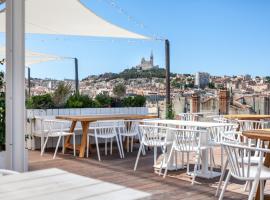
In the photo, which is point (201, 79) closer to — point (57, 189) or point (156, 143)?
point (156, 143)

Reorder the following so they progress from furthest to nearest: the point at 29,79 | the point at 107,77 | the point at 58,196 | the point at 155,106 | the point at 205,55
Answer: the point at 205,55 → the point at 29,79 → the point at 107,77 → the point at 155,106 → the point at 58,196

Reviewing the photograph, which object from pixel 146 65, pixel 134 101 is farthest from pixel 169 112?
pixel 146 65

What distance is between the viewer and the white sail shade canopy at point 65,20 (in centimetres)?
682

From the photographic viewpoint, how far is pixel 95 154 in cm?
730

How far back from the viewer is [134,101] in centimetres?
932

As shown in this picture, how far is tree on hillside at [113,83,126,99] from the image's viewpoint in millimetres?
9442

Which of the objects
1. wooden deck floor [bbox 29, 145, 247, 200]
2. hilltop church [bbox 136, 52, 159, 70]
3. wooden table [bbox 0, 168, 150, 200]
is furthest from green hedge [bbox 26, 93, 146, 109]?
wooden table [bbox 0, 168, 150, 200]

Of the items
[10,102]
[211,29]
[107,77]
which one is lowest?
[10,102]

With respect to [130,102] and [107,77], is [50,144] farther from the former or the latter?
[107,77]

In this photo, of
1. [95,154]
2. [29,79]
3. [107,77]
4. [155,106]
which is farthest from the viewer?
[29,79]

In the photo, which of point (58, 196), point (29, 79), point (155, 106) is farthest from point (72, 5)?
point (29, 79)

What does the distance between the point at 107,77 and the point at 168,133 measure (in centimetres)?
717

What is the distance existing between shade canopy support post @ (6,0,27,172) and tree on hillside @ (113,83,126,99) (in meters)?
4.84

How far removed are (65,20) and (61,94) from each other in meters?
1.69
